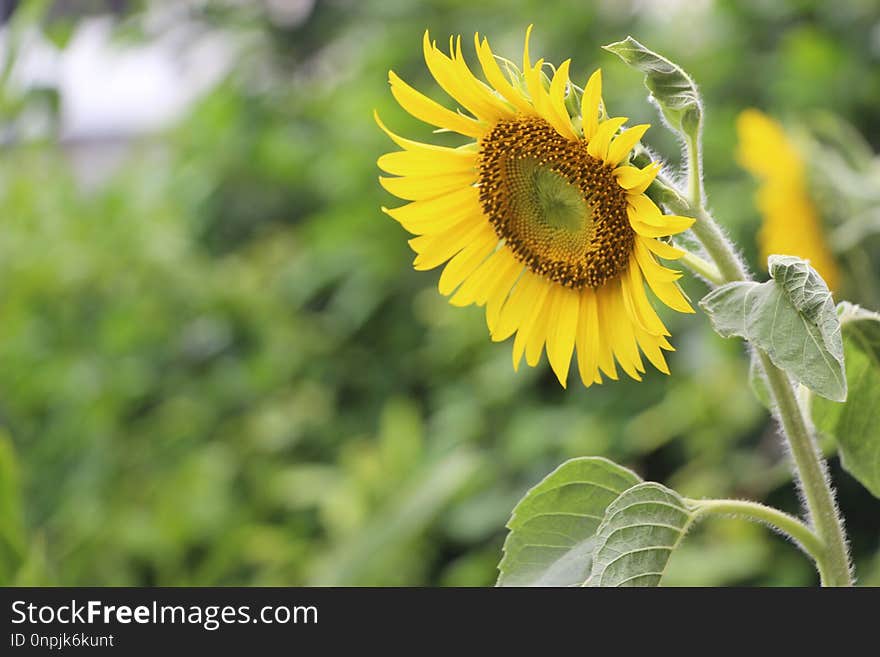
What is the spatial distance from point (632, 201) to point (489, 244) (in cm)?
6

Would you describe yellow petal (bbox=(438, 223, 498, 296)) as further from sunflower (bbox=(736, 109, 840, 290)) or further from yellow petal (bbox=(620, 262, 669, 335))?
sunflower (bbox=(736, 109, 840, 290))

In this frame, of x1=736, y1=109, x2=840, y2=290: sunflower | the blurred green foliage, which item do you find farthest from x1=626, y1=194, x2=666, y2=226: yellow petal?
the blurred green foliage

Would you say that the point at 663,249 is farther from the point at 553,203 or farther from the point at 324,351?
the point at 324,351

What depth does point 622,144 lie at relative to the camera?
296 mm

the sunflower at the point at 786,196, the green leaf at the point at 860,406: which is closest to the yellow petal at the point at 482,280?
the green leaf at the point at 860,406

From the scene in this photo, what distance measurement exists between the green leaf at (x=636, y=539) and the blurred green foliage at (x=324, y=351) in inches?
25.9

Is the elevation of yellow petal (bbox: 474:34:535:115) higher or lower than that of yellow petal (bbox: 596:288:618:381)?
higher

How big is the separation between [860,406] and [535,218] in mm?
128

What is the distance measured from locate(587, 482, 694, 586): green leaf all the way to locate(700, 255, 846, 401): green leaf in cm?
6

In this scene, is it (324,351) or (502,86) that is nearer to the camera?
(502,86)

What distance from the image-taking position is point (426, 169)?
13.4 inches

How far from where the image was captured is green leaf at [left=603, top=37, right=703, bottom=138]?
0.97ft

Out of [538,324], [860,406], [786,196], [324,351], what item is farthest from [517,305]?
[324,351]
